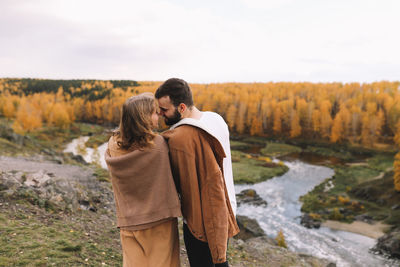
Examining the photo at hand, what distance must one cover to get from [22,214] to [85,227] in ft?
6.26

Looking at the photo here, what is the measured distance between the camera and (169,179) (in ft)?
9.05

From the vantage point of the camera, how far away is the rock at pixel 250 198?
25156mm

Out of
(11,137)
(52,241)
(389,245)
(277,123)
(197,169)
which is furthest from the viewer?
(277,123)

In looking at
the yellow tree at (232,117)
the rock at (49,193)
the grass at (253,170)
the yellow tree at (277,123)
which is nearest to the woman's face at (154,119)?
the rock at (49,193)

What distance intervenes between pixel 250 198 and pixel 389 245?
11537mm

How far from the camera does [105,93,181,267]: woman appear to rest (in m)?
2.64

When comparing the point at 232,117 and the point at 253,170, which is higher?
the point at 232,117

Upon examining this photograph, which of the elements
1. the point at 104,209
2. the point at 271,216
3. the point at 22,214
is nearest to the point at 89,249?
the point at 22,214

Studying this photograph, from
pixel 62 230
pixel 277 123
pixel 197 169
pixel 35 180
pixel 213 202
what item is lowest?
pixel 277 123

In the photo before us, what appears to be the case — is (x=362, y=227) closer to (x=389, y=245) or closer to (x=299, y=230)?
(x=389, y=245)

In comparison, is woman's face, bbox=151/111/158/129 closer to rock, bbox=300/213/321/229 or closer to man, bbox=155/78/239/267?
man, bbox=155/78/239/267

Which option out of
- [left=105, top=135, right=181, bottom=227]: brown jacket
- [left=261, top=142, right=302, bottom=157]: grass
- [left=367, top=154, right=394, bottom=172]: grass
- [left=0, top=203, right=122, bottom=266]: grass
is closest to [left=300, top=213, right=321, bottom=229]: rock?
[left=0, top=203, right=122, bottom=266]: grass

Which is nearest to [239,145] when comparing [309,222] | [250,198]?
[250,198]

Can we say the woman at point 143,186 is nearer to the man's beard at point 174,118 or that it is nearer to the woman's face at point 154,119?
the woman's face at point 154,119
